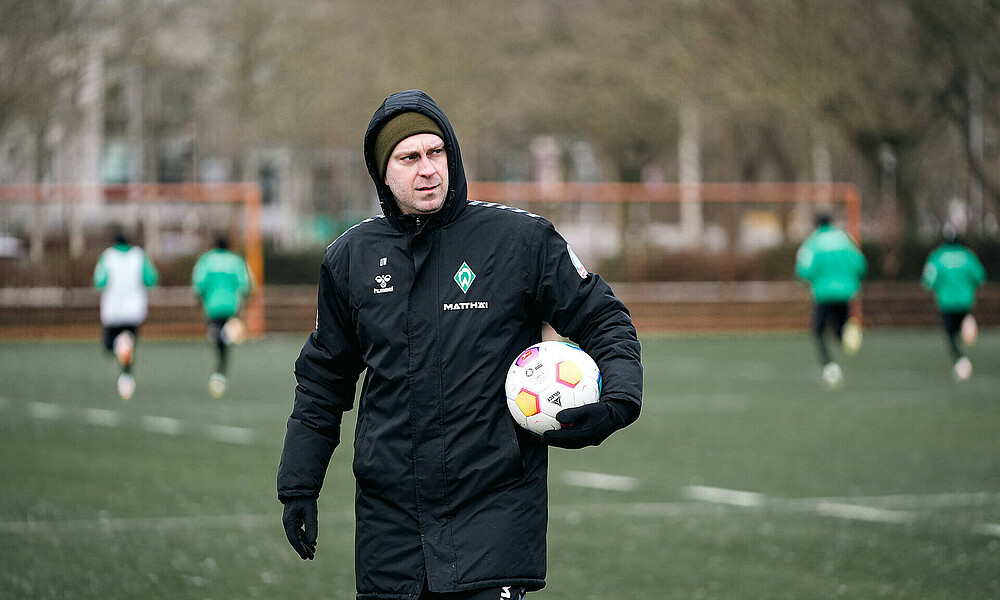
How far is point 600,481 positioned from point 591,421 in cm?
635

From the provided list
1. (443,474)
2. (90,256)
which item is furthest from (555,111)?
(443,474)

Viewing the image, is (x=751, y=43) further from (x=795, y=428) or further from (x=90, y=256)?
(x=795, y=428)

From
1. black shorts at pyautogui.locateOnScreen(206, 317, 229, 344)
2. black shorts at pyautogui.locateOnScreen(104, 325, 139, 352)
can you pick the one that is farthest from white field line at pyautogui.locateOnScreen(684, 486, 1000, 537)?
black shorts at pyautogui.locateOnScreen(206, 317, 229, 344)

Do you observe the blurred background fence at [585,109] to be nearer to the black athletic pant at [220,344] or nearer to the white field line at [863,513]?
the black athletic pant at [220,344]

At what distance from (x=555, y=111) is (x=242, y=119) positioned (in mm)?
8320

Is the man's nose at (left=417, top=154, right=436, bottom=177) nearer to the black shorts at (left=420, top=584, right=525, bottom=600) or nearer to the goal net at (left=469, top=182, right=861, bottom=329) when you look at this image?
the black shorts at (left=420, top=584, right=525, bottom=600)

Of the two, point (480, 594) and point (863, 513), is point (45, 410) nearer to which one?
point (863, 513)

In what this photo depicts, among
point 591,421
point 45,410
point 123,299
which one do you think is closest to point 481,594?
point 591,421

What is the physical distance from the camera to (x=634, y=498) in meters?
8.88

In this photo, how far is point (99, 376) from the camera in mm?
18391

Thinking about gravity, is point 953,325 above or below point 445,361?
below

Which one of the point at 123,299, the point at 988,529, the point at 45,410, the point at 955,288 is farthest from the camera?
the point at 955,288

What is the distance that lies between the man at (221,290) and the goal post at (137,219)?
8404mm

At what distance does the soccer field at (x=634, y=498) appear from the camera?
6.62m
